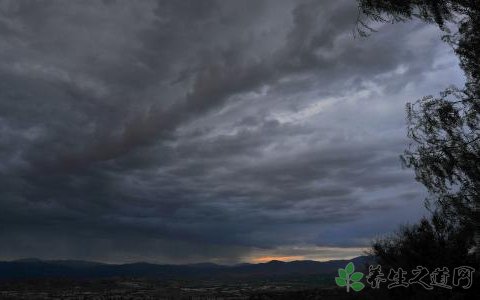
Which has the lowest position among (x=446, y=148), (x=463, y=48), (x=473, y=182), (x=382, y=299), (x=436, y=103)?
(x=382, y=299)

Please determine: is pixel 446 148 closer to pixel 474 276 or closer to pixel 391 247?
pixel 474 276

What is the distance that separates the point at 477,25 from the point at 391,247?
2442cm

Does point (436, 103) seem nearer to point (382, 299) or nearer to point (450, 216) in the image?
point (450, 216)

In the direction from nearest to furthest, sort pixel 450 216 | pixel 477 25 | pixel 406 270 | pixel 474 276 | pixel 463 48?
pixel 477 25
pixel 463 48
pixel 450 216
pixel 474 276
pixel 406 270

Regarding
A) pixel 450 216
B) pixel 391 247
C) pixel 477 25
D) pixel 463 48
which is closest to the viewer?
pixel 477 25

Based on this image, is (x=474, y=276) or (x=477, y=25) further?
(x=474, y=276)

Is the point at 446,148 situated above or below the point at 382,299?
above

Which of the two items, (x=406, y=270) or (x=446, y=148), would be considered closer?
(x=446, y=148)

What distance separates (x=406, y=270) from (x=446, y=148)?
14.8m

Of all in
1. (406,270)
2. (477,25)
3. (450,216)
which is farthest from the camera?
(406,270)

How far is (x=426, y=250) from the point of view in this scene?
115 ft

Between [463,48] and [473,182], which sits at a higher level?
[463,48]

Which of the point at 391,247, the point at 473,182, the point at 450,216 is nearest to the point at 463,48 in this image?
the point at 473,182

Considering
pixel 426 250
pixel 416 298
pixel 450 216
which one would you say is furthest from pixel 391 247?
pixel 450 216
